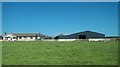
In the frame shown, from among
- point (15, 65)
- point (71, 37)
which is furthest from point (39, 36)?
point (15, 65)

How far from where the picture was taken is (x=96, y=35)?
233 ft

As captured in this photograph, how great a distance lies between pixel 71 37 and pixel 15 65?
6170 centimetres

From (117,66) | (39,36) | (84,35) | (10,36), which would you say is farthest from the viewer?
(39,36)

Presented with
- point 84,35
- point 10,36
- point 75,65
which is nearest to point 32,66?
point 75,65

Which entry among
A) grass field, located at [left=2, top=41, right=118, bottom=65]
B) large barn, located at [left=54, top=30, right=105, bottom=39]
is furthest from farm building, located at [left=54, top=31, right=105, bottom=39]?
grass field, located at [left=2, top=41, right=118, bottom=65]

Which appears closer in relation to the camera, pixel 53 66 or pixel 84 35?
pixel 53 66

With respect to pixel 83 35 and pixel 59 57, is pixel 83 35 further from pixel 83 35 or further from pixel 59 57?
pixel 59 57

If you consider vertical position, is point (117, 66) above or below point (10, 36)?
below

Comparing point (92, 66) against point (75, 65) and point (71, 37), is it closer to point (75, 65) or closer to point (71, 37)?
point (75, 65)

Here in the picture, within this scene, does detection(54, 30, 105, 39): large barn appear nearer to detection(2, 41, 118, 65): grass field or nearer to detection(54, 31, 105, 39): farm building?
detection(54, 31, 105, 39): farm building

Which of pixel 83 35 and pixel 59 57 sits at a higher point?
pixel 83 35

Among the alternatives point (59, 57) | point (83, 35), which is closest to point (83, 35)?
point (83, 35)

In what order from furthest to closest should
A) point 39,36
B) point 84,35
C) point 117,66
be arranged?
point 39,36 → point 84,35 → point 117,66

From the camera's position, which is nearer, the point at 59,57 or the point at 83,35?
the point at 59,57
